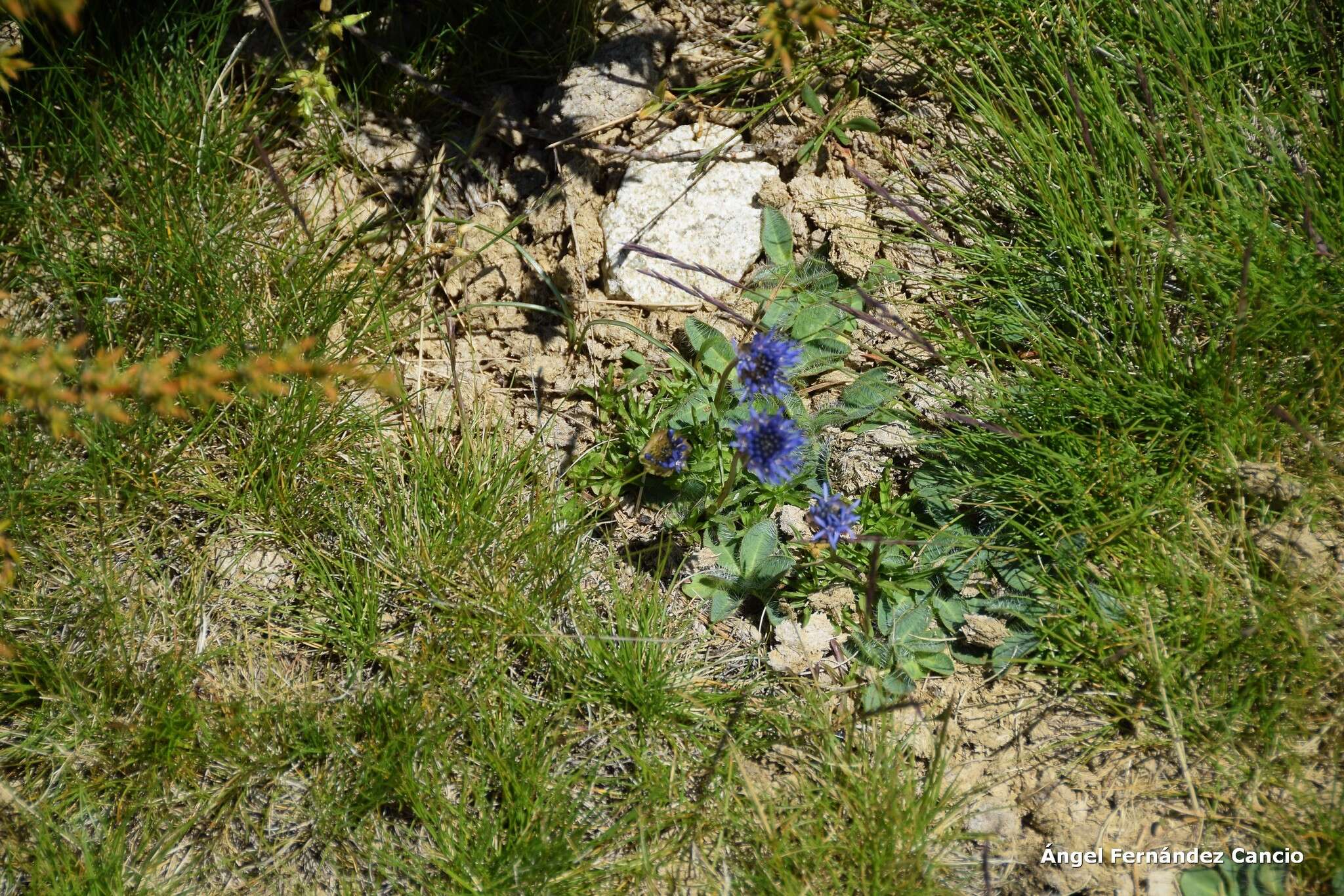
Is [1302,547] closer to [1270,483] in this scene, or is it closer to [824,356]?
[1270,483]

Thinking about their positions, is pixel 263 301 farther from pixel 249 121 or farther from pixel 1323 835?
pixel 1323 835

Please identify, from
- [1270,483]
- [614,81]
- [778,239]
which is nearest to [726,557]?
[778,239]

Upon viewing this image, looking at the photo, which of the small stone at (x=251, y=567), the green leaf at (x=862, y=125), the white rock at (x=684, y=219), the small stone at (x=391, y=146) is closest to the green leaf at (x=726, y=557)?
the white rock at (x=684, y=219)

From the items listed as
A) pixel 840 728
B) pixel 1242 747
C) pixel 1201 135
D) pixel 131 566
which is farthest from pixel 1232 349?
pixel 131 566

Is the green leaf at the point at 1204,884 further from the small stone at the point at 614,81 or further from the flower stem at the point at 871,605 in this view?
the small stone at the point at 614,81


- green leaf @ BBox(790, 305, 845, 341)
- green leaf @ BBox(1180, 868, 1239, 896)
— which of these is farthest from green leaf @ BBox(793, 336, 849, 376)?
green leaf @ BBox(1180, 868, 1239, 896)

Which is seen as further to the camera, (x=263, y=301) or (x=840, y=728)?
(x=263, y=301)
